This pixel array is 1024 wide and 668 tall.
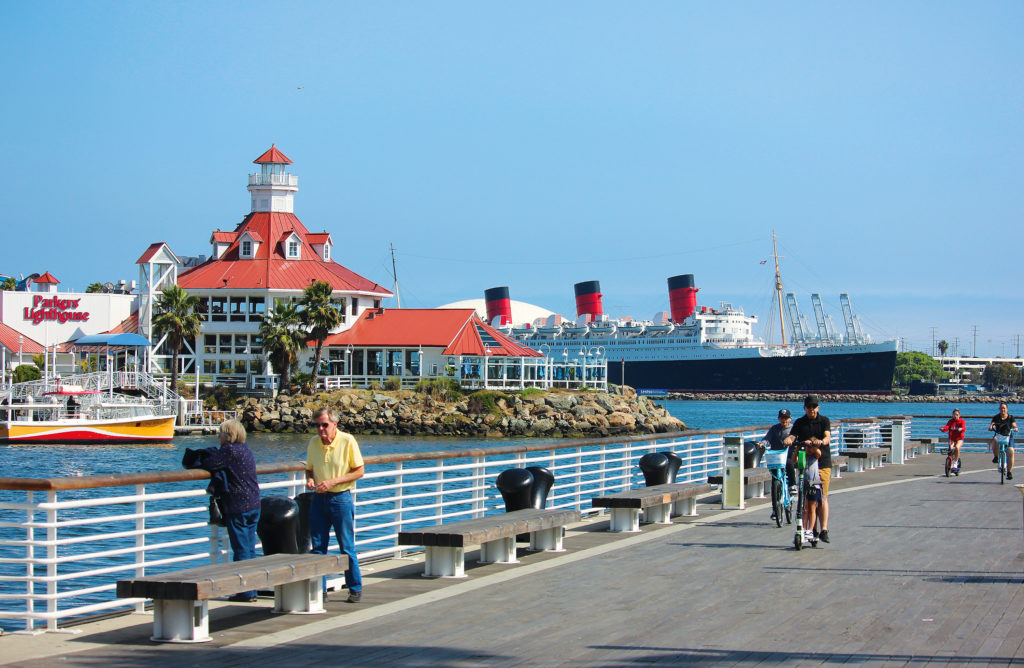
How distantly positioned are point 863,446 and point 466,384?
3375 centimetres

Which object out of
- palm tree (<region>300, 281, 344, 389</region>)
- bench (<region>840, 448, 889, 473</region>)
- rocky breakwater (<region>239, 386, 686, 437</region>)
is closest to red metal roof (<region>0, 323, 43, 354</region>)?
rocky breakwater (<region>239, 386, 686, 437</region>)

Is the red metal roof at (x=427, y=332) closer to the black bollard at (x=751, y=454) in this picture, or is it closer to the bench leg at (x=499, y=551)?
the black bollard at (x=751, y=454)

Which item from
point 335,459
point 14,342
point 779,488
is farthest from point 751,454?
point 14,342

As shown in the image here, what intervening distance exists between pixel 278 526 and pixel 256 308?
53.8 m

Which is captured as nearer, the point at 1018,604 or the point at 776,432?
the point at 1018,604

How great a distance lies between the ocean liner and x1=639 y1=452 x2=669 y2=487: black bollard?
4389 inches

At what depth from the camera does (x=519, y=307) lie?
17188 cm

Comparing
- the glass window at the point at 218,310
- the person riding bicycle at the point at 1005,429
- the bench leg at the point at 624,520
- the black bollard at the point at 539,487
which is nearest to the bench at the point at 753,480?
the bench leg at the point at 624,520

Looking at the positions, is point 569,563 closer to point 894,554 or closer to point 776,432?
point 894,554

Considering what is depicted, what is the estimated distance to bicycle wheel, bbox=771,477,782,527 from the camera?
43.1 ft

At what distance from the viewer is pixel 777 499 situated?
13.1 m

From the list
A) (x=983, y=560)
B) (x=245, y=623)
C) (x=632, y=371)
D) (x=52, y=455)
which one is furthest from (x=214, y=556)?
(x=632, y=371)

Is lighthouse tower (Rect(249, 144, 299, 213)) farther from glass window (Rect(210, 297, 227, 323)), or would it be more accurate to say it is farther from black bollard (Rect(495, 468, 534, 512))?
black bollard (Rect(495, 468, 534, 512))

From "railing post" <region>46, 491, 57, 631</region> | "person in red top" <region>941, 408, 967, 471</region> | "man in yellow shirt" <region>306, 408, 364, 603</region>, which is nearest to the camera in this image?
"railing post" <region>46, 491, 57, 631</region>
